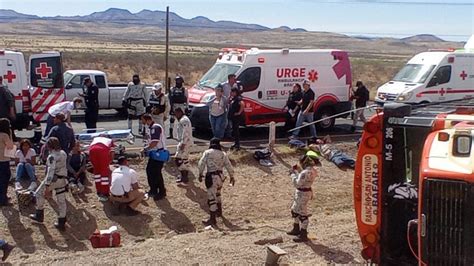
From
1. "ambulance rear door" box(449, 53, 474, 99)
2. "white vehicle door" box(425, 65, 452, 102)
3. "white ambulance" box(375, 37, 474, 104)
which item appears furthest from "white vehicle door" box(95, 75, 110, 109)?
"ambulance rear door" box(449, 53, 474, 99)

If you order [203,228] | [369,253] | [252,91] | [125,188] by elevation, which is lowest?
[203,228]

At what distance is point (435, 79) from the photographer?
2292cm

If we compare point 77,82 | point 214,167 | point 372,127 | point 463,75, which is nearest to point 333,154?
point 214,167

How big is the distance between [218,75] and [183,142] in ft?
19.5

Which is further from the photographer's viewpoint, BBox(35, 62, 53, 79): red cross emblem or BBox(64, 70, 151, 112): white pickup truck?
BBox(64, 70, 151, 112): white pickup truck

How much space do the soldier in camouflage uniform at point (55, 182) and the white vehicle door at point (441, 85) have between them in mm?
13833

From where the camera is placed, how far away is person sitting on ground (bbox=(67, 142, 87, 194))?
14023 millimetres

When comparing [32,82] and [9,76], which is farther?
[32,82]

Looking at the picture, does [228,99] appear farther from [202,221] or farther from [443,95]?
[443,95]

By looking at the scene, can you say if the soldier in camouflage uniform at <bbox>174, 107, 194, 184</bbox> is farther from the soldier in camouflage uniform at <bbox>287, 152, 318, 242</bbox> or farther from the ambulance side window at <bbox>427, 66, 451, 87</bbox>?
the ambulance side window at <bbox>427, 66, 451, 87</bbox>

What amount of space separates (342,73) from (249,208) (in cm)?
785

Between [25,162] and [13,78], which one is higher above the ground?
[13,78]

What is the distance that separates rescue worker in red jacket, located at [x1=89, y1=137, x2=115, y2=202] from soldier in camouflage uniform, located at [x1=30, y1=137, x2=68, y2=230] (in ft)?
3.90

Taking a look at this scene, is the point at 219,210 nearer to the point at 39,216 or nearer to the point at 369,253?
the point at 39,216
